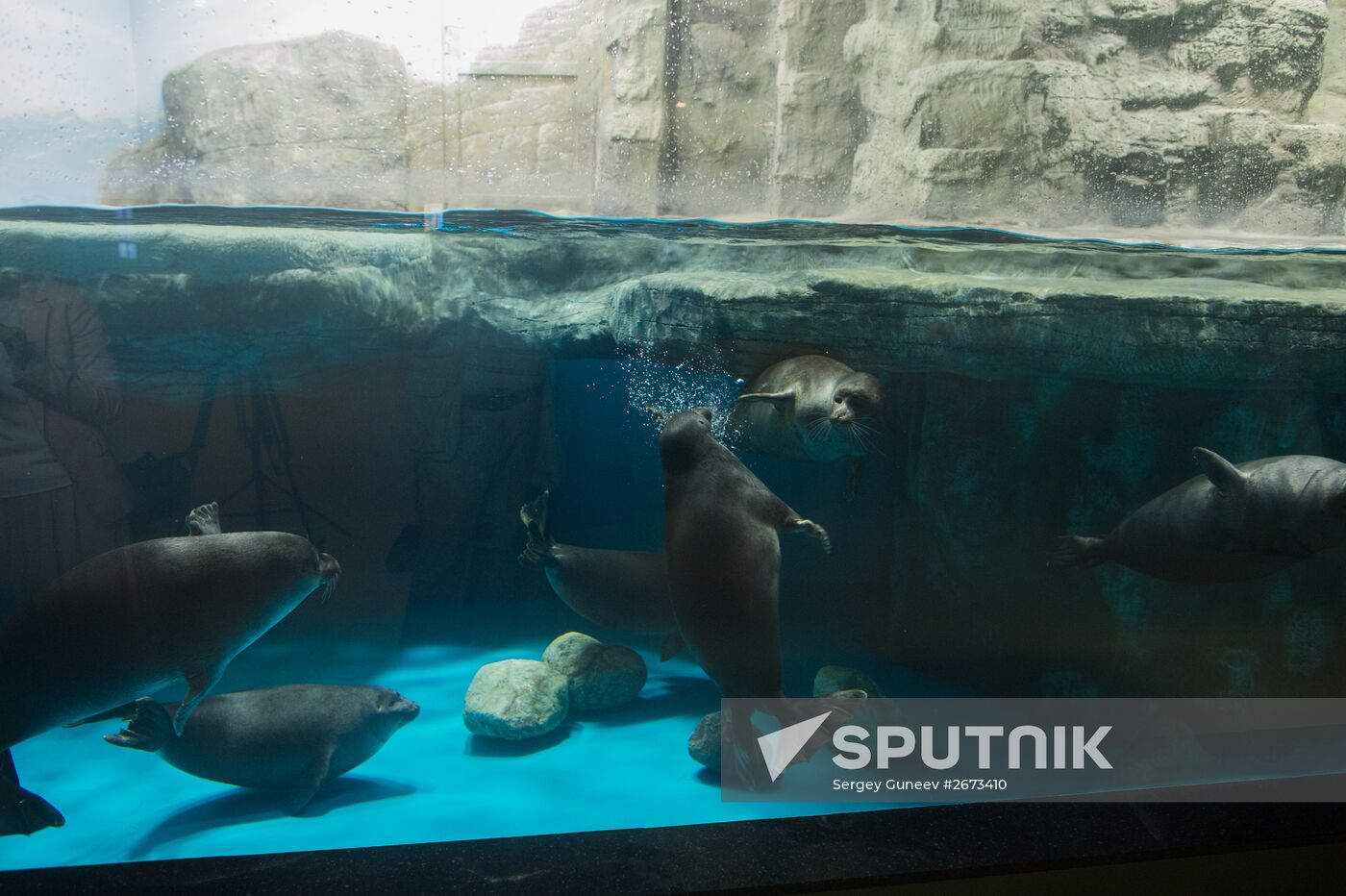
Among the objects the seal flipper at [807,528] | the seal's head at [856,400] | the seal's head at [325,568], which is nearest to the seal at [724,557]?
the seal flipper at [807,528]

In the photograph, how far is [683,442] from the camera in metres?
3.54

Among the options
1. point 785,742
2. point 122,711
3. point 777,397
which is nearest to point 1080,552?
point 777,397

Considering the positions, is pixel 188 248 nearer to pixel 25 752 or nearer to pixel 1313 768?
pixel 25 752

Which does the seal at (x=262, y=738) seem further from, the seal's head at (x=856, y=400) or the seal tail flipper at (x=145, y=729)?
the seal's head at (x=856, y=400)

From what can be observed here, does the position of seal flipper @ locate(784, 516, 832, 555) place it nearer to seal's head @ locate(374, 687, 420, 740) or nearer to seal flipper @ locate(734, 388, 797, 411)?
seal flipper @ locate(734, 388, 797, 411)

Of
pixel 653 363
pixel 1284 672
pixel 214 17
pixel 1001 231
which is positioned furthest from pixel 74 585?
pixel 1284 672

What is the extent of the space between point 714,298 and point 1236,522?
2.64 meters

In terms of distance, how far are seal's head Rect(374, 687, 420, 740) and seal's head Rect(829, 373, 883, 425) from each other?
7.87ft

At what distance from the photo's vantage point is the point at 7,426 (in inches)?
129

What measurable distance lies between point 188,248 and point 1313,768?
18.9 feet

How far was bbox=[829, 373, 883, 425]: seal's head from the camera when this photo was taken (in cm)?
367

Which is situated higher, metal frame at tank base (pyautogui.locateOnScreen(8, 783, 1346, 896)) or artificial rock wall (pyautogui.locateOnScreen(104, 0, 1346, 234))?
artificial rock wall (pyautogui.locateOnScreen(104, 0, 1346, 234))

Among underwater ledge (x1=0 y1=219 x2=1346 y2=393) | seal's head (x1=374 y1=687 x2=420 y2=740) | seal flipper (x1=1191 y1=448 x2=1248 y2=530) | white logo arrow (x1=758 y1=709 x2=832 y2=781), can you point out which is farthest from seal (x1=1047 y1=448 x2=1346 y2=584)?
seal's head (x1=374 y1=687 x2=420 y2=740)

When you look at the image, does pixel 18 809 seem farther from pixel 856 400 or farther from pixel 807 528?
pixel 856 400
